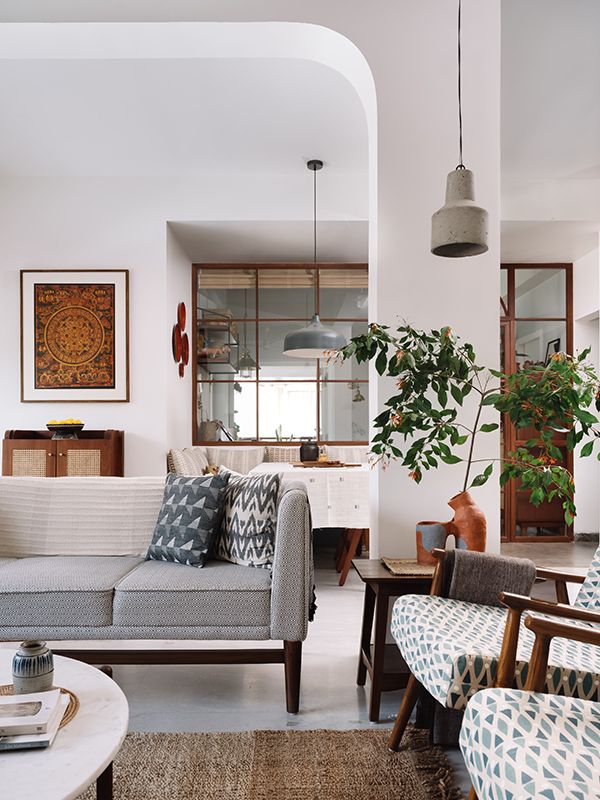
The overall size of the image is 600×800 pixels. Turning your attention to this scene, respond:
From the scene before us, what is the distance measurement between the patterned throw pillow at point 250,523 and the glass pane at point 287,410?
3372mm

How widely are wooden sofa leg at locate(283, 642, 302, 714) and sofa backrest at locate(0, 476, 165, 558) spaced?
919mm

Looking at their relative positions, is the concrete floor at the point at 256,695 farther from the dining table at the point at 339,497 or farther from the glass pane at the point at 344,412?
the glass pane at the point at 344,412

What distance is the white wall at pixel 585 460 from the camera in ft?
19.4

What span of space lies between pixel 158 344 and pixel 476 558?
12.0 ft

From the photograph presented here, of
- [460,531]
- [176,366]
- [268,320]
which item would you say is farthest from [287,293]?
[460,531]

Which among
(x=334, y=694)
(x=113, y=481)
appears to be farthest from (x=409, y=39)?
(x=334, y=694)

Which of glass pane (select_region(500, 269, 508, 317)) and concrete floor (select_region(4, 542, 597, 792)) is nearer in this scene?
concrete floor (select_region(4, 542, 597, 792))

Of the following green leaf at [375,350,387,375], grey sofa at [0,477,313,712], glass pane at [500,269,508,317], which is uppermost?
glass pane at [500,269,508,317]

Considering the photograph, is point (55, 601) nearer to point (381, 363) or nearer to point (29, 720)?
point (29, 720)

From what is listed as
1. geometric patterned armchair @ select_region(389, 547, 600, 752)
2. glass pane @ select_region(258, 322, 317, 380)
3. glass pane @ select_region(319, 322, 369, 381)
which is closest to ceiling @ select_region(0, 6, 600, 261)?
glass pane @ select_region(319, 322, 369, 381)

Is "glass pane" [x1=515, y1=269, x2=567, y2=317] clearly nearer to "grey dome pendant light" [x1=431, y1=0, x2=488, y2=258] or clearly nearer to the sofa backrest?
"grey dome pendant light" [x1=431, y1=0, x2=488, y2=258]

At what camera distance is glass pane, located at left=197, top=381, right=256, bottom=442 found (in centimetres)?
622

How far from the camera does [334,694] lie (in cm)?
248

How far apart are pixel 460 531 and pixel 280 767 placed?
39.0 inches
